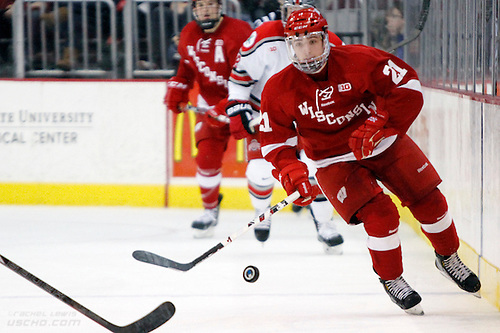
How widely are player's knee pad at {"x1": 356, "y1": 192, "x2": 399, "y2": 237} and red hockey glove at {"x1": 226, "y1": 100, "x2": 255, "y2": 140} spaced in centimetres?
127

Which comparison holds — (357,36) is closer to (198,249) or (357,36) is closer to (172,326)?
(198,249)

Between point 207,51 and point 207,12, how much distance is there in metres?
0.22

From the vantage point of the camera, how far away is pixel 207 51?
477 cm

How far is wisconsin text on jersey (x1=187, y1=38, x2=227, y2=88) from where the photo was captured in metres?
4.75

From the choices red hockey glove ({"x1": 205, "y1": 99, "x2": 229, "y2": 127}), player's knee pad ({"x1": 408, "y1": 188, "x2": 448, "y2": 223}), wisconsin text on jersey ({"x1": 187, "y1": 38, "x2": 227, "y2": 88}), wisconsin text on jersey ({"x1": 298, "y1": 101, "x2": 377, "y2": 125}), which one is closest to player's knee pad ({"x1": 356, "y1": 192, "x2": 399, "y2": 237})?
player's knee pad ({"x1": 408, "y1": 188, "x2": 448, "y2": 223})

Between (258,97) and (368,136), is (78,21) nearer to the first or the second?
(258,97)

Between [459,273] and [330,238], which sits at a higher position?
[459,273]

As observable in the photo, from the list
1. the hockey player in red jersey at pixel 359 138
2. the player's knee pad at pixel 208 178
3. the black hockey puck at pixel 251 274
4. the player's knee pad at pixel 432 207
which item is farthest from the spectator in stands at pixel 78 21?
the player's knee pad at pixel 432 207

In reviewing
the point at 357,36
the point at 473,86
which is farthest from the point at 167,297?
the point at 357,36

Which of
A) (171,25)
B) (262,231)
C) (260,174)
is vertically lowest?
(262,231)

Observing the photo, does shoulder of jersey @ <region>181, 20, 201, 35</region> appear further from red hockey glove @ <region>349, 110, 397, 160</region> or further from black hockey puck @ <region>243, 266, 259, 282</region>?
red hockey glove @ <region>349, 110, 397, 160</region>

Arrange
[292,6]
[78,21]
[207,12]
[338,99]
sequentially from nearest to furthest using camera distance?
[338,99] < [292,6] < [207,12] < [78,21]

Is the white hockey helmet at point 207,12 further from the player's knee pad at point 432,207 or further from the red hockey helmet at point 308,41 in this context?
the player's knee pad at point 432,207

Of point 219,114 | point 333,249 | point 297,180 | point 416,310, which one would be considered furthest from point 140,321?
point 219,114
